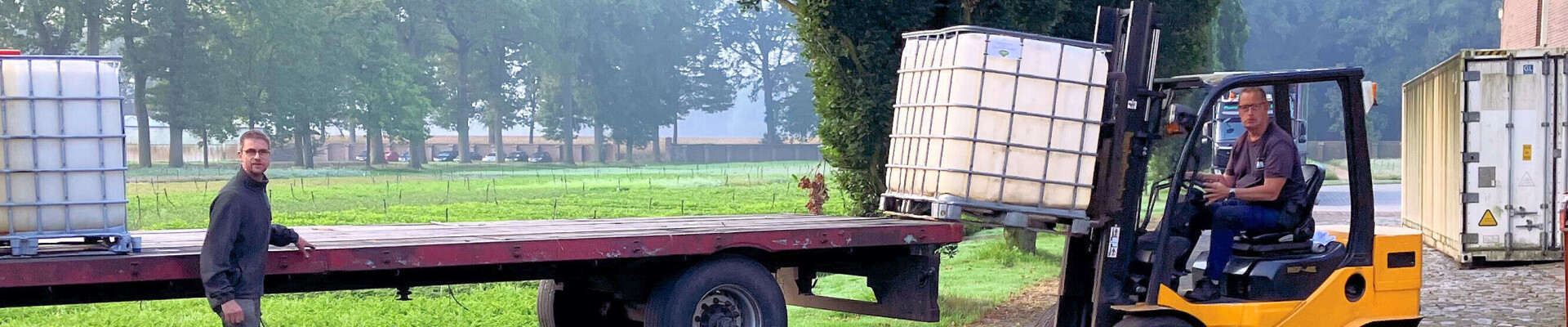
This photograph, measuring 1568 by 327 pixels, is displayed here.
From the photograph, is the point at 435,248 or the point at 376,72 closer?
the point at 435,248

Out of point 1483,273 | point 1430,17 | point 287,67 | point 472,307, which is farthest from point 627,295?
point 1430,17

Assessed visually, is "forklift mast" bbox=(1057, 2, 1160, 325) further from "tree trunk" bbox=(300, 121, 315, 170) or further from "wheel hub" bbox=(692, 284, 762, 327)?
"tree trunk" bbox=(300, 121, 315, 170)

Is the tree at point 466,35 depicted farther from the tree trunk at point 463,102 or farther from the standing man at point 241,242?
the standing man at point 241,242

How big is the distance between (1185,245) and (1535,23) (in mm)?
23990

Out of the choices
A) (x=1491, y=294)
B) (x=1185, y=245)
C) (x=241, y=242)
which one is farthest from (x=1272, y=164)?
(x=1491, y=294)

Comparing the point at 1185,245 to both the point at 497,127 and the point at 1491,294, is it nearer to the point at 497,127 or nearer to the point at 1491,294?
the point at 1491,294

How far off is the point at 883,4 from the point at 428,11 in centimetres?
5896

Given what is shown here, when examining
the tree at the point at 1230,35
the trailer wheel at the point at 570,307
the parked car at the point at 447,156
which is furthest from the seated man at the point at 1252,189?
the parked car at the point at 447,156

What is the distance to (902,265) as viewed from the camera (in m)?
9.14

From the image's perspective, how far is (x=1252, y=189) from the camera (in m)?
7.18

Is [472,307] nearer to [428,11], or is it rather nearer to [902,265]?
[902,265]

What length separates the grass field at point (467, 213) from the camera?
1257 cm

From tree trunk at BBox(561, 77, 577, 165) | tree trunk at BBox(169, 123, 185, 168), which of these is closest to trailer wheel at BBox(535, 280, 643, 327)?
tree trunk at BBox(169, 123, 185, 168)

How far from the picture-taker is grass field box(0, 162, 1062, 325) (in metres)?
12.6
